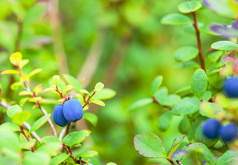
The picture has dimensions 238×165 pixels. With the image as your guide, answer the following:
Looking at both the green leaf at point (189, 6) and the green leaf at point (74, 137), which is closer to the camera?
the green leaf at point (74, 137)

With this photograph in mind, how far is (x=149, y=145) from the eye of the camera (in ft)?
2.02

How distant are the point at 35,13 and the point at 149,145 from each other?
30.3 inches

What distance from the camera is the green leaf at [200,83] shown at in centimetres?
64

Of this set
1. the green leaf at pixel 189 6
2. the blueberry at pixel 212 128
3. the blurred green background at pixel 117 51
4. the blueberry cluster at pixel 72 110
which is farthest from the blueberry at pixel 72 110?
the blurred green background at pixel 117 51

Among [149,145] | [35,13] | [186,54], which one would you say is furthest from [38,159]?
[35,13]

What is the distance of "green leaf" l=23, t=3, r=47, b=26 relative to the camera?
1.17 meters

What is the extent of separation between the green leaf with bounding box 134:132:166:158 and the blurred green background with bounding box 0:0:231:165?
749 mm

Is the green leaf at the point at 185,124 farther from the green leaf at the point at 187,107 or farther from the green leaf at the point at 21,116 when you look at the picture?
the green leaf at the point at 21,116

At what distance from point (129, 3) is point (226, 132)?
59.9 inches

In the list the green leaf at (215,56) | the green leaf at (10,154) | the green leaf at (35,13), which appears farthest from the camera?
the green leaf at (35,13)

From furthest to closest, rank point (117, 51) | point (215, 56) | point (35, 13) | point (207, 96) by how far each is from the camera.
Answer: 1. point (117, 51)
2. point (35, 13)
3. point (215, 56)
4. point (207, 96)

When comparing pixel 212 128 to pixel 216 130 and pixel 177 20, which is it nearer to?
pixel 216 130

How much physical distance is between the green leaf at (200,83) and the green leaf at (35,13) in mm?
721

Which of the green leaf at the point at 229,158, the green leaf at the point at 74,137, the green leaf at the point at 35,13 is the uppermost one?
the green leaf at the point at 35,13
